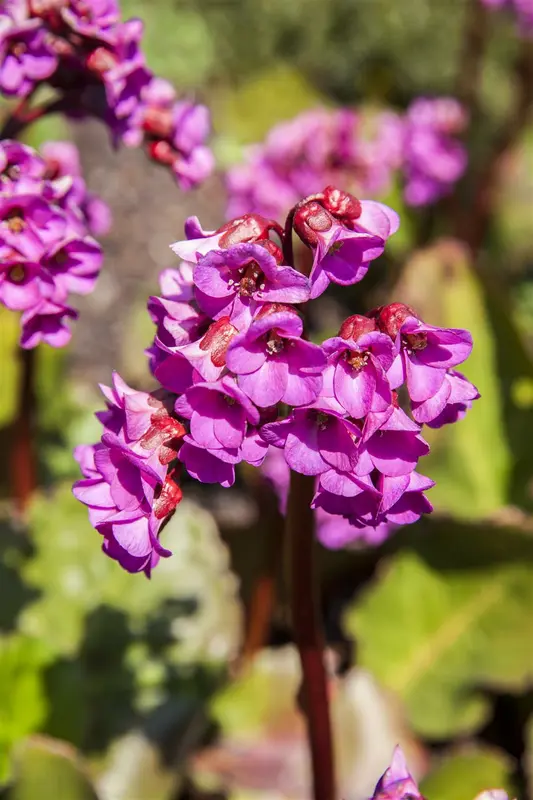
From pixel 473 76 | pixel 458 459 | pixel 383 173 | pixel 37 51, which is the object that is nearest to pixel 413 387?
pixel 37 51

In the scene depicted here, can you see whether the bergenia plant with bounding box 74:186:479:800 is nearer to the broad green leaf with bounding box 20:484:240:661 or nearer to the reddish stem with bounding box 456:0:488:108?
the broad green leaf with bounding box 20:484:240:661

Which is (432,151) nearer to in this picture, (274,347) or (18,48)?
(18,48)

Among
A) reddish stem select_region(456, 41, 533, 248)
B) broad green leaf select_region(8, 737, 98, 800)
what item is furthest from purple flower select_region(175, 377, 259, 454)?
reddish stem select_region(456, 41, 533, 248)

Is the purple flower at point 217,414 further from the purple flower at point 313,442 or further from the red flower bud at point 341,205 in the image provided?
the red flower bud at point 341,205

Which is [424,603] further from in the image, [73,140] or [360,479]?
[73,140]

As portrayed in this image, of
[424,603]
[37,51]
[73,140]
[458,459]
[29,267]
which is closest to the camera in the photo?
[29,267]

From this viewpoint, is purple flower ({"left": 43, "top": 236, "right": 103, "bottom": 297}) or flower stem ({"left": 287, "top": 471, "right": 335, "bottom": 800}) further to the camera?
purple flower ({"left": 43, "top": 236, "right": 103, "bottom": 297})
